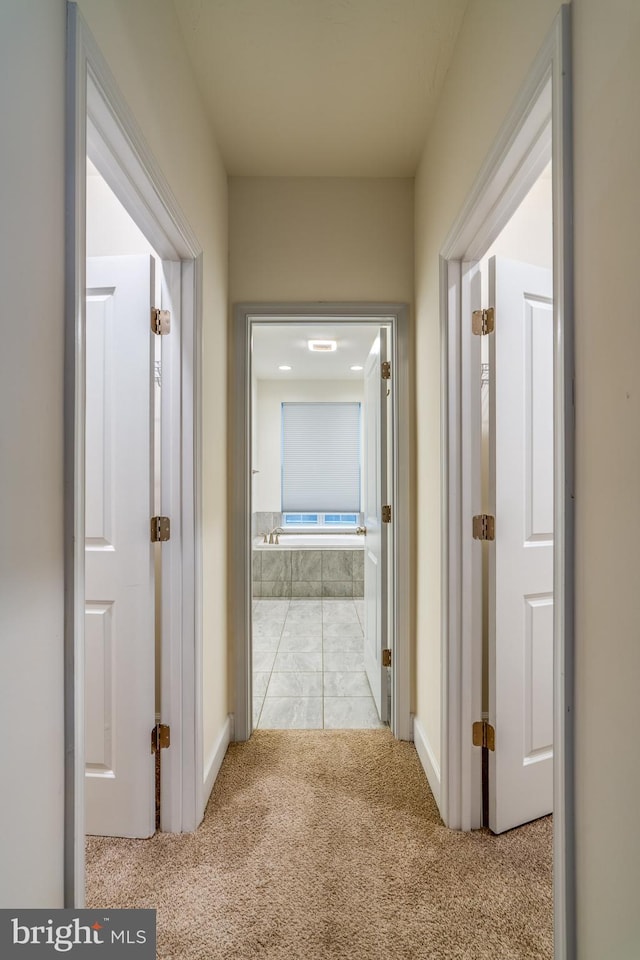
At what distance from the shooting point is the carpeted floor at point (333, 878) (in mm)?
1196

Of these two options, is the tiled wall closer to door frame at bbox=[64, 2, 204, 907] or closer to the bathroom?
the bathroom

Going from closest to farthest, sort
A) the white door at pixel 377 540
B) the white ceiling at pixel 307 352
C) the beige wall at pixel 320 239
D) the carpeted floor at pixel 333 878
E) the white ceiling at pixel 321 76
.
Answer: the carpeted floor at pixel 333 878 < the white ceiling at pixel 321 76 < the beige wall at pixel 320 239 < the white door at pixel 377 540 < the white ceiling at pixel 307 352

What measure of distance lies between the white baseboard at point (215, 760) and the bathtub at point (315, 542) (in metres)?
2.86

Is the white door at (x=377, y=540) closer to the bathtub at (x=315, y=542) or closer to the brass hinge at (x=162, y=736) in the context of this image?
the brass hinge at (x=162, y=736)

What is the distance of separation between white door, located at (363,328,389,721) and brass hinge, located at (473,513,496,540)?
787 mm

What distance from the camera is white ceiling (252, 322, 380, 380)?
4.29 metres

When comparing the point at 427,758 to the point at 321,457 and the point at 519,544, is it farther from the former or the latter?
the point at 321,457

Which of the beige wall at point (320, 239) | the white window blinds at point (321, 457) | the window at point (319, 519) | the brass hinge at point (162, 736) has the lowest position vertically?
the brass hinge at point (162, 736)

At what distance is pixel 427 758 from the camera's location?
1882 millimetres

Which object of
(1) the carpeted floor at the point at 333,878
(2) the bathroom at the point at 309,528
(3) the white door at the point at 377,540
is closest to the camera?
(1) the carpeted floor at the point at 333,878

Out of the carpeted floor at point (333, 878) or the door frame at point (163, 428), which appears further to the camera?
the carpeted floor at point (333, 878)

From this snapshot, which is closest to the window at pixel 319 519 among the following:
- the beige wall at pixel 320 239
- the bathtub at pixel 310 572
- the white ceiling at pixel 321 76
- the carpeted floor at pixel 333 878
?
the bathtub at pixel 310 572

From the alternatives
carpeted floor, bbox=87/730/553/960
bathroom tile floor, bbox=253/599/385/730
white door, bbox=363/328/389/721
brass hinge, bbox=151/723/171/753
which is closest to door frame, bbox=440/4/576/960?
carpeted floor, bbox=87/730/553/960

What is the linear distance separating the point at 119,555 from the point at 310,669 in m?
1.92
